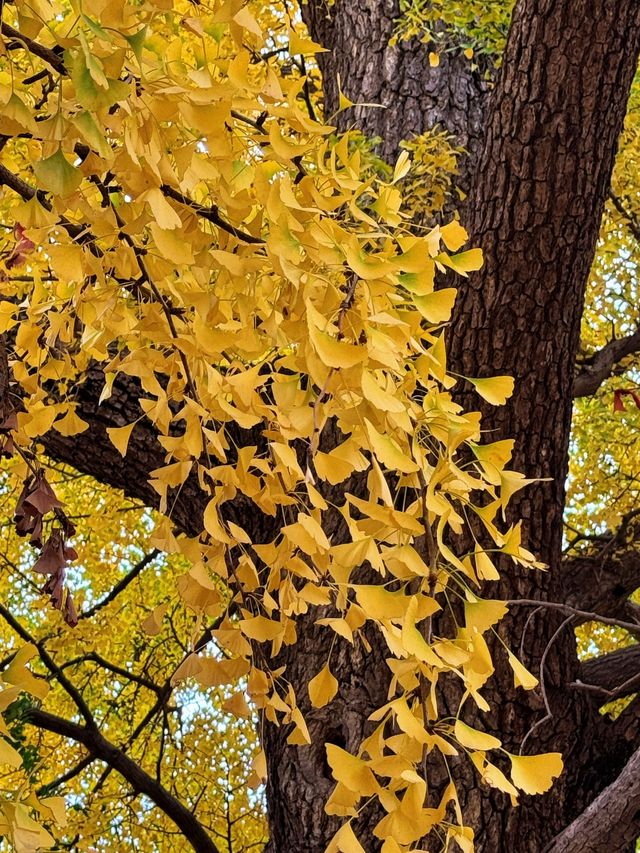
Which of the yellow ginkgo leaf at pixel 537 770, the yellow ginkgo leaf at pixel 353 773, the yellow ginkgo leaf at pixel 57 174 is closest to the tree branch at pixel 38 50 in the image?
the yellow ginkgo leaf at pixel 57 174

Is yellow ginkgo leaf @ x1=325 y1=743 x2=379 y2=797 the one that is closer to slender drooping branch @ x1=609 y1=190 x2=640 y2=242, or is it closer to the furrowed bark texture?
the furrowed bark texture

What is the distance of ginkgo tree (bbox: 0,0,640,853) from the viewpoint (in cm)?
97

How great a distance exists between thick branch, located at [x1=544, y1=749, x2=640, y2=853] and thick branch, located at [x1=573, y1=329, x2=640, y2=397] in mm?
1562

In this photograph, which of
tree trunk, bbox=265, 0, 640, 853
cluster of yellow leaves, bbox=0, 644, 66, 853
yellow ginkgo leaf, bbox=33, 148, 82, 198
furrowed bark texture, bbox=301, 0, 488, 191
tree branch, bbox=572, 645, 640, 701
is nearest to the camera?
yellow ginkgo leaf, bbox=33, 148, 82, 198

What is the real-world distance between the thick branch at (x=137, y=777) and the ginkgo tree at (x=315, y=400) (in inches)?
0.5

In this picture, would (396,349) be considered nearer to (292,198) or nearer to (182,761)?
(292,198)

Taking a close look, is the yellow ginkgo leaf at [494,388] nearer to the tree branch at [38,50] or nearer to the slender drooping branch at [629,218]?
the tree branch at [38,50]

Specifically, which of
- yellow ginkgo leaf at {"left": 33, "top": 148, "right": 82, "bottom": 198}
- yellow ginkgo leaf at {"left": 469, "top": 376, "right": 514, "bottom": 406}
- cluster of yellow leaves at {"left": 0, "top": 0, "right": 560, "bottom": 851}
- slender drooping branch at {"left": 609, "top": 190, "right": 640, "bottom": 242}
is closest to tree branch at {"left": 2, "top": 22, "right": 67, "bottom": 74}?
cluster of yellow leaves at {"left": 0, "top": 0, "right": 560, "bottom": 851}

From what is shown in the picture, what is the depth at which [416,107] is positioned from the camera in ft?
10.8

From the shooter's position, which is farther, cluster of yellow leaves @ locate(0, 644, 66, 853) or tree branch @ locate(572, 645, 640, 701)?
tree branch @ locate(572, 645, 640, 701)

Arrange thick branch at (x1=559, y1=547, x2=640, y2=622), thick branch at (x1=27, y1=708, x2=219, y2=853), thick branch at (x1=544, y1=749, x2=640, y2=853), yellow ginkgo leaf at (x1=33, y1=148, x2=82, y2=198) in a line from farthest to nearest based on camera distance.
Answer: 1. thick branch at (x1=27, y1=708, x2=219, y2=853)
2. thick branch at (x1=559, y1=547, x2=640, y2=622)
3. thick branch at (x1=544, y1=749, x2=640, y2=853)
4. yellow ginkgo leaf at (x1=33, y1=148, x2=82, y2=198)

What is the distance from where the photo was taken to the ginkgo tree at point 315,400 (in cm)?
97

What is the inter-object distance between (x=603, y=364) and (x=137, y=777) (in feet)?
6.71

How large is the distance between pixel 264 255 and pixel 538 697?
1631mm
